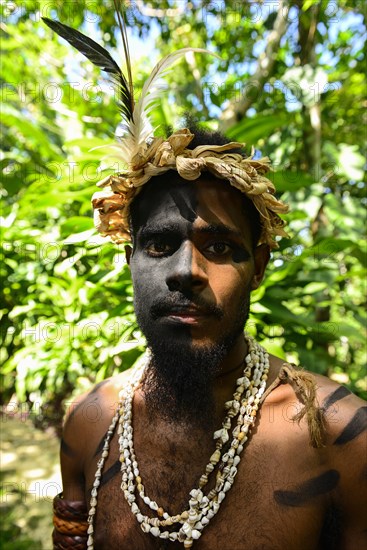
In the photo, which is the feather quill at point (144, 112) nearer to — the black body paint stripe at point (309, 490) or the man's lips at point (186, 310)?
the man's lips at point (186, 310)

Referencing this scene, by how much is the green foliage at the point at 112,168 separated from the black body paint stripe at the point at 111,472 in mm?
618

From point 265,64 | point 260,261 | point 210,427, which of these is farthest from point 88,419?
point 265,64

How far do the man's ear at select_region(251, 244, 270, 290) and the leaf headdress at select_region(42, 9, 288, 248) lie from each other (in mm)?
27

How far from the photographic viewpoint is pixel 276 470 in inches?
46.5

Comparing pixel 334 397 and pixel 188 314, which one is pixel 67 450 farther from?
pixel 334 397

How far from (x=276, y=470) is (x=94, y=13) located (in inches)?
147

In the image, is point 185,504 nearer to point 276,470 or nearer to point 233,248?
point 276,470

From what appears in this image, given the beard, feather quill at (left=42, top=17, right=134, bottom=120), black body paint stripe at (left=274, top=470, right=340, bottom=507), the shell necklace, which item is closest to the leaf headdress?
feather quill at (left=42, top=17, right=134, bottom=120)

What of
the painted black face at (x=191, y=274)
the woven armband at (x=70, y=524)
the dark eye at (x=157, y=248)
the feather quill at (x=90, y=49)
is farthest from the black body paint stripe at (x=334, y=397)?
the feather quill at (x=90, y=49)

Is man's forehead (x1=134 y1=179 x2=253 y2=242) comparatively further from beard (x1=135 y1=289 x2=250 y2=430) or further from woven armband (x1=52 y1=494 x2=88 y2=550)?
woven armband (x1=52 y1=494 x2=88 y2=550)

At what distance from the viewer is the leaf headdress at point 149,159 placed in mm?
1220

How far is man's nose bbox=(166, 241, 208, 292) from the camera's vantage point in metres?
1.12

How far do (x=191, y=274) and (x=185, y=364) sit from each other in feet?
0.77

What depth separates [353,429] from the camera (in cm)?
116
